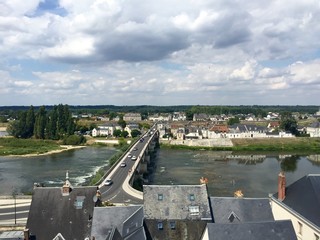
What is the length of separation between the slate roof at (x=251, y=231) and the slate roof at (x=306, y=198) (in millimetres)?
3121

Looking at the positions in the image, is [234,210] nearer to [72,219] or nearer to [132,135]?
[72,219]

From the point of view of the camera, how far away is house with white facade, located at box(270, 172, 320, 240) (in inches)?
778

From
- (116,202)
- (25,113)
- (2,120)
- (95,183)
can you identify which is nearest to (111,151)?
(25,113)

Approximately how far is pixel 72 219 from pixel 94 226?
80.4 inches

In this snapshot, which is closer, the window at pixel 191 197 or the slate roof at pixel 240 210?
the slate roof at pixel 240 210

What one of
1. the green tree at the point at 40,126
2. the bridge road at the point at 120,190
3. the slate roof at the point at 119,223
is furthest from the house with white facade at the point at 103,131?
the slate roof at the point at 119,223

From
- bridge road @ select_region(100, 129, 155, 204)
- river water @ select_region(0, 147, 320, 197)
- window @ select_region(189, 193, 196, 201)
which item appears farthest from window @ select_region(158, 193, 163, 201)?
river water @ select_region(0, 147, 320, 197)

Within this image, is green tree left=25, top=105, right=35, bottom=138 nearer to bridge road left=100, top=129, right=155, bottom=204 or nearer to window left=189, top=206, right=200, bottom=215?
bridge road left=100, top=129, right=155, bottom=204

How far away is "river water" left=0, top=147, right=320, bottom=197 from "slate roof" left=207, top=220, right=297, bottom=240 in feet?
98.0

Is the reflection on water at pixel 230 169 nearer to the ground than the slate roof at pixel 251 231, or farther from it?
nearer to the ground

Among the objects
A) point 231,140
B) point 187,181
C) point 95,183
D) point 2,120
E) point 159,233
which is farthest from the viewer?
point 2,120

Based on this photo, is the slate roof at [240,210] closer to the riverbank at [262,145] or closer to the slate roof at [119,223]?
the slate roof at [119,223]

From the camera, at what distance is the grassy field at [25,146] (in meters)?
91.3

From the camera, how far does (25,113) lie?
12044 centimetres
